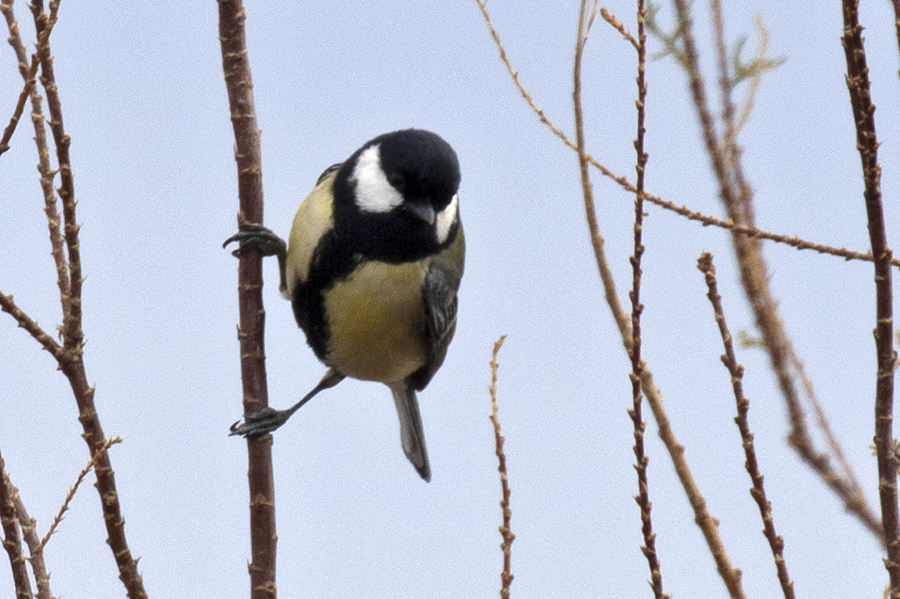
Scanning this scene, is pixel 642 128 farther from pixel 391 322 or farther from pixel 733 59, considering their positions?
pixel 391 322

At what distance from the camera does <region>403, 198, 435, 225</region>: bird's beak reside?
2089 mm

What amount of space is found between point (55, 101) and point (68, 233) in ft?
0.55

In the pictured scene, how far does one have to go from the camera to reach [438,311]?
2.24 m

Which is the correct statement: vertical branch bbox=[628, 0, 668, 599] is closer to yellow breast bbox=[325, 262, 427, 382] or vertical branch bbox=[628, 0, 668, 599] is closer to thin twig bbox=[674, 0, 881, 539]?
thin twig bbox=[674, 0, 881, 539]

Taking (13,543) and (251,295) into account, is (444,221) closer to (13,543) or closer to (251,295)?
(251,295)

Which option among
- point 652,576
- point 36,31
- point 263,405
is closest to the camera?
point 652,576

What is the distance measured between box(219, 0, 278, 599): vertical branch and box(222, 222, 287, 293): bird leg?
1 centimetres

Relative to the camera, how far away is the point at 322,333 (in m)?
2.21

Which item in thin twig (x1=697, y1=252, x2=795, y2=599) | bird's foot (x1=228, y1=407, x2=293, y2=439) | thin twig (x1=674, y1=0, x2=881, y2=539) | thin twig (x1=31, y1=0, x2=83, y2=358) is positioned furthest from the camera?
bird's foot (x1=228, y1=407, x2=293, y2=439)

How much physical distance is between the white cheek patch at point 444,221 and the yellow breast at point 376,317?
89 millimetres

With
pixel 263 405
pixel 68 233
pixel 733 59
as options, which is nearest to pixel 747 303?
pixel 733 59

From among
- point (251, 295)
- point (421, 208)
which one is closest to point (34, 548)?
point (251, 295)

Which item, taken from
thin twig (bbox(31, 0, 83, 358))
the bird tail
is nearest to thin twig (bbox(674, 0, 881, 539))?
thin twig (bbox(31, 0, 83, 358))

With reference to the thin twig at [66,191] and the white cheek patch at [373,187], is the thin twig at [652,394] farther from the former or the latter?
the white cheek patch at [373,187]
